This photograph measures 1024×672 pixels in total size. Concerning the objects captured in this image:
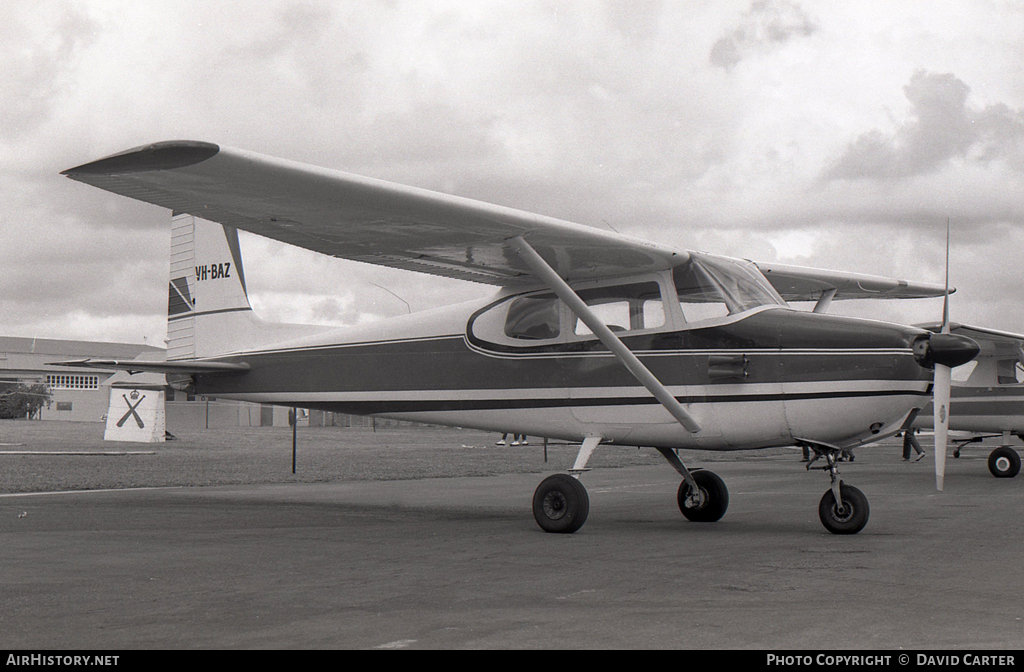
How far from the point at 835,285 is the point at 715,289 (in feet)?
14.6

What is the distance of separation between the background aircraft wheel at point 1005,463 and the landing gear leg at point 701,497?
1167cm

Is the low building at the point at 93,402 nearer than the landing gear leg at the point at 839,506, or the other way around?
the landing gear leg at the point at 839,506

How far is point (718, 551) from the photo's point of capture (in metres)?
7.67

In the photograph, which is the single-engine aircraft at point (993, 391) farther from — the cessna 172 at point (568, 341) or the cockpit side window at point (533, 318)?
the cockpit side window at point (533, 318)

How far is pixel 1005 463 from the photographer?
63.1 ft

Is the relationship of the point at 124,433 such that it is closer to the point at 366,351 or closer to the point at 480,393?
the point at 366,351

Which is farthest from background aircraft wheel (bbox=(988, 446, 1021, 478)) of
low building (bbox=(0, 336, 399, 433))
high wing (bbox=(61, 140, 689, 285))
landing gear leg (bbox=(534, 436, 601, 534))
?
low building (bbox=(0, 336, 399, 433))

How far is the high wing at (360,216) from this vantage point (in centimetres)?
668

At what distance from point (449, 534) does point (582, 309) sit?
2532mm

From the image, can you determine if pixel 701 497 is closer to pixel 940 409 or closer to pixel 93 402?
pixel 940 409

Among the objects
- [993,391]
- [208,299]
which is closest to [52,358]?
[208,299]

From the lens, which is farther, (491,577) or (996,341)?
(996,341)

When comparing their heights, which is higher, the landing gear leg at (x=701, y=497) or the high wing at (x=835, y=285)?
the high wing at (x=835, y=285)

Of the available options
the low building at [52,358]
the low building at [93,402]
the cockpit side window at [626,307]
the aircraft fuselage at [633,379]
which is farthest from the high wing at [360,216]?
the low building at [52,358]
